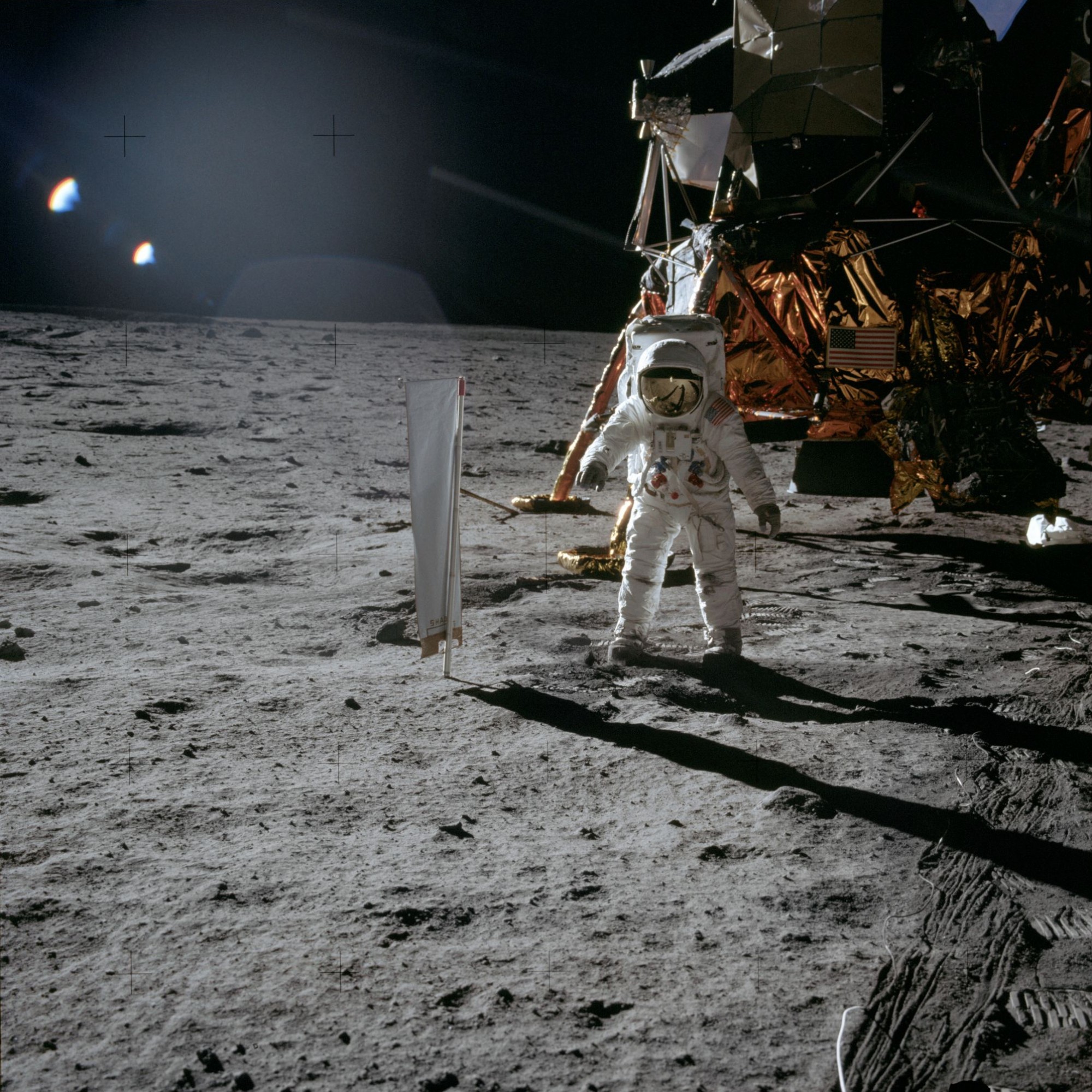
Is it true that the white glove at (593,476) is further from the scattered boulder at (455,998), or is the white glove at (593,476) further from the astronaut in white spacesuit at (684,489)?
the scattered boulder at (455,998)

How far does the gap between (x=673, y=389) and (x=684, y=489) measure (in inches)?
12.5

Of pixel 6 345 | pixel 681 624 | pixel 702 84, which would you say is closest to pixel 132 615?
pixel 681 624

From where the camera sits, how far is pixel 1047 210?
177 inches

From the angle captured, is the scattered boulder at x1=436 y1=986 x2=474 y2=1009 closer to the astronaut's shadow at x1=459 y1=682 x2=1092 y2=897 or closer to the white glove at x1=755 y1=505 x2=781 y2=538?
the astronaut's shadow at x1=459 y1=682 x2=1092 y2=897

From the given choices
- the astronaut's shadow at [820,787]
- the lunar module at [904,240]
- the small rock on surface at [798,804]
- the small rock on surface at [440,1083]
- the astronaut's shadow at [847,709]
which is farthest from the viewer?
the lunar module at [904,240]

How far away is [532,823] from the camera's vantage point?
87.9 inches

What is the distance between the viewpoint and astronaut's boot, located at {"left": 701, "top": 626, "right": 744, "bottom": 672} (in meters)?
3.21

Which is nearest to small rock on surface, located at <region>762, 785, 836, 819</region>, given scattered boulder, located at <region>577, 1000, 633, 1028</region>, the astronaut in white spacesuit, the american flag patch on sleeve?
scattered boulder, located at <region>577, 1000, 633, 1028</region>

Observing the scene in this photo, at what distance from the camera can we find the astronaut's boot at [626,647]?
3.26 meters

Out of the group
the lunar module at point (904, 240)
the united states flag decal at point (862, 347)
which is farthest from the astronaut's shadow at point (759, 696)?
the united states flag decal at point (862, 347)

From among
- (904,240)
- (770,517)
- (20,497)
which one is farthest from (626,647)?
(20,497)

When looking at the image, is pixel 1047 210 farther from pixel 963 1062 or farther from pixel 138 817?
pixel 138 817

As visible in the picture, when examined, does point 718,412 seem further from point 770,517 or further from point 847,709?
point 847,709

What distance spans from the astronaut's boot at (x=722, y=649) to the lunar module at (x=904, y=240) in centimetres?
110
